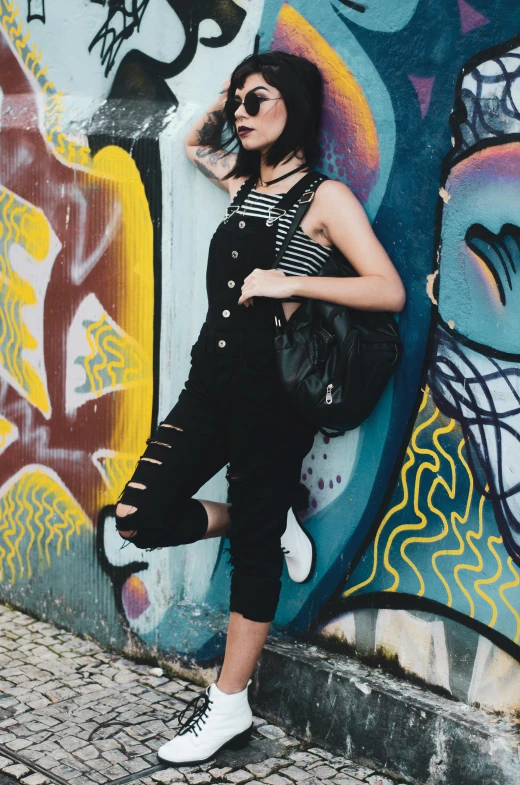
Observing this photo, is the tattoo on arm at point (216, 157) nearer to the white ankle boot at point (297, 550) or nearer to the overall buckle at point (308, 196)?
the overall buckle at point (308, 196)

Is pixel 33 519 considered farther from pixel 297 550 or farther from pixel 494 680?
pixel 494 680

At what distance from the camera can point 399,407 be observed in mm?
3211

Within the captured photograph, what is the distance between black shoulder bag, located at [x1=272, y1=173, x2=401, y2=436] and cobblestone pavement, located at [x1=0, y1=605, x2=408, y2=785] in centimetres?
111

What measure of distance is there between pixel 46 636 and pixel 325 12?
278 cm

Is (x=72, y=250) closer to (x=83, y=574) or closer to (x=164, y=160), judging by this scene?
(x=164, y=160)

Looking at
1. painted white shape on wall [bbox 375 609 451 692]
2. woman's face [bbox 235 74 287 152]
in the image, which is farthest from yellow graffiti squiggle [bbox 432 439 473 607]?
woman's face [bbox 235 74 287 152]

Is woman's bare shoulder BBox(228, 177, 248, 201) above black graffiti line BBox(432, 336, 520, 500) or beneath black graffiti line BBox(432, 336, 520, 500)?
above

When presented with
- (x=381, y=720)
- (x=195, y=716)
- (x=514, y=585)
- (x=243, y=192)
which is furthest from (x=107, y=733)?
(x=243, y=192)

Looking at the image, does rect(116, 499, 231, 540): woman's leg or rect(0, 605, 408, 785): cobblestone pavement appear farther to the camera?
rect(116, 499, 231, 540): woman's leg

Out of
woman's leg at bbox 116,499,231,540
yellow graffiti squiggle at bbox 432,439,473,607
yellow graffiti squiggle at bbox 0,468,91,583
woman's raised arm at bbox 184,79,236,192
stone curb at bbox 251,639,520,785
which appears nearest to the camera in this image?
stone curb at bbox 251,639,520,785

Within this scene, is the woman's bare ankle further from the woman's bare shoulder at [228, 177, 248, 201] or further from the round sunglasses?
the round sunglasses

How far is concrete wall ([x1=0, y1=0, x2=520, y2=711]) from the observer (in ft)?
9.72

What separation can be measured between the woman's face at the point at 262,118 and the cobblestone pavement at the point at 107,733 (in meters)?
1.98

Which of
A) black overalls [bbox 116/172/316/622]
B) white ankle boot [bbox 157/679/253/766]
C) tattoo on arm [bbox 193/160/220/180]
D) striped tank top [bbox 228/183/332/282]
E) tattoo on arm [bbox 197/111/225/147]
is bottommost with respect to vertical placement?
white ankle boot [bbox 157/679/253/766]
